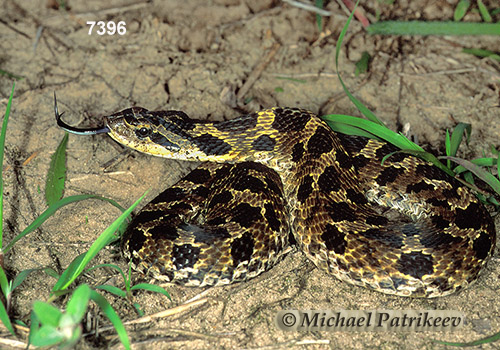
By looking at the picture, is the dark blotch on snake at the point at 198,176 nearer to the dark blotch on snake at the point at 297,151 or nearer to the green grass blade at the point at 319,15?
the dark blotch on snake at the point at 297,151

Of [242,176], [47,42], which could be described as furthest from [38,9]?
[242,176]

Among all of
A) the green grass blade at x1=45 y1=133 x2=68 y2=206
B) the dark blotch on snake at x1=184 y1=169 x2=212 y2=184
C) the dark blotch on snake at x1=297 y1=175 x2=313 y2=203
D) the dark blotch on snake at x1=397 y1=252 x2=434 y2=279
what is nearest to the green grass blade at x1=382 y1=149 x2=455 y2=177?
the dark blotch on snake at x1=297 y1=175 x2=313 y2=203

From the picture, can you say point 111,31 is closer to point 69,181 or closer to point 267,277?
point 69,181

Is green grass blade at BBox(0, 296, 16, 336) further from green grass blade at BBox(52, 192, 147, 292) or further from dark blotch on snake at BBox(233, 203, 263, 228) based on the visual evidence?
dark blotch on snake at BBox(233, 203, 263, 228)

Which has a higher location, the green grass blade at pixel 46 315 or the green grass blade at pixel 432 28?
the green grass blade at pixel 432 28

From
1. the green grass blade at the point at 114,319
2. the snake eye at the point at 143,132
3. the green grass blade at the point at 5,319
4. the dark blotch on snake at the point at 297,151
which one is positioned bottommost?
the green grass blade at the point at 5,319

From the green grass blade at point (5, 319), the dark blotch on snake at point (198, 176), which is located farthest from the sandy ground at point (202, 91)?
the green grass blade at point (5, 319)
